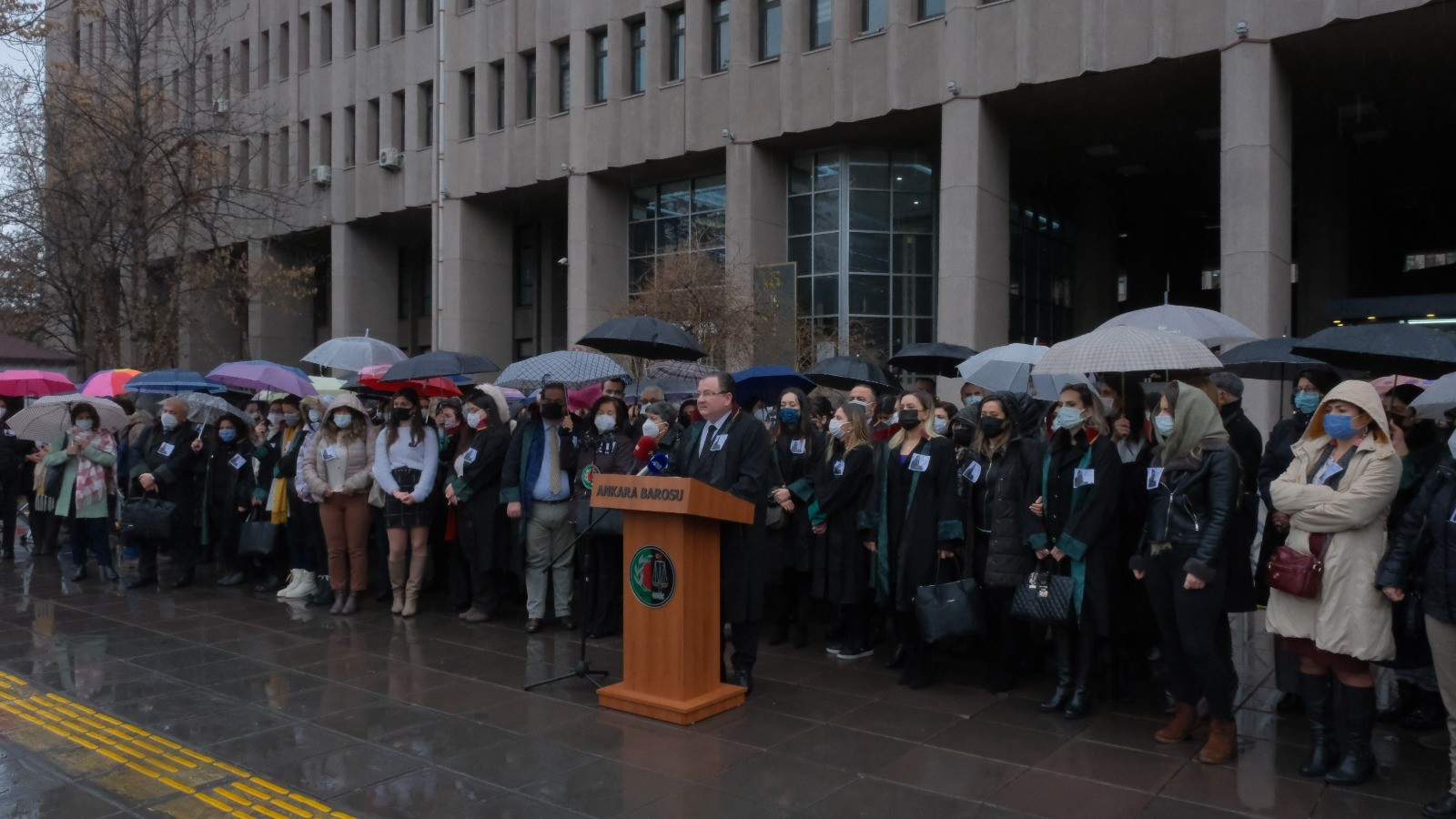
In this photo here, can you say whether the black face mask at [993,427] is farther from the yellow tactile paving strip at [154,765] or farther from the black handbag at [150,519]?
the black handbag at [150,519]

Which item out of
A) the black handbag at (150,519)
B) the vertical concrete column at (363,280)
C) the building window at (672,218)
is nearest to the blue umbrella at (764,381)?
the black handbag at (150,519)

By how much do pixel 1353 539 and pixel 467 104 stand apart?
30.7 meters

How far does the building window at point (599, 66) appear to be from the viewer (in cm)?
2888

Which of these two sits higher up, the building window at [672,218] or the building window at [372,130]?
the building window at [372,130]

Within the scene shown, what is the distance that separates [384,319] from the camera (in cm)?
3794

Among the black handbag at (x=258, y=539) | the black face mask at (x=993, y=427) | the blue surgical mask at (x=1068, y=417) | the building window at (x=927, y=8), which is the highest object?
the building window at (x=927, y=8)

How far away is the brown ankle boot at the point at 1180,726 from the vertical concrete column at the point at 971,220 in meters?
16.7

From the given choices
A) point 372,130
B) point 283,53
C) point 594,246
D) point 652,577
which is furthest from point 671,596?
point 283,53

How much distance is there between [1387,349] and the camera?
21.9 feet

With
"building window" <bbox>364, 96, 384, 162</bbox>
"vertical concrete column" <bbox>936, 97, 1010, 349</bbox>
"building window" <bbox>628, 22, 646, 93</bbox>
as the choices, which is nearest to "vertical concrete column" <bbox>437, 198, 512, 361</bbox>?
"building window" <bbox>364, 96, 384, 162</bbox>

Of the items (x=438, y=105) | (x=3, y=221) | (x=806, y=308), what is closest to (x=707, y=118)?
(x=806, y=308)

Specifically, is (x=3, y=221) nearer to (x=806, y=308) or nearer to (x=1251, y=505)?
(x=806, y=308)

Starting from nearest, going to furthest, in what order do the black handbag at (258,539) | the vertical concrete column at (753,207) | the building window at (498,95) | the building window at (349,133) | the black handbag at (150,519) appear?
1. the black handbag at (258,539)
2. the black handbag at (150,519)
3. the vertical concrete column at (753,207)
4. the building window at (498,95)
5. the building window at (349,133)

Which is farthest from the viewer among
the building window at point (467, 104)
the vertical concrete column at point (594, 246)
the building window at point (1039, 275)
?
the building window at point (467, 104)
